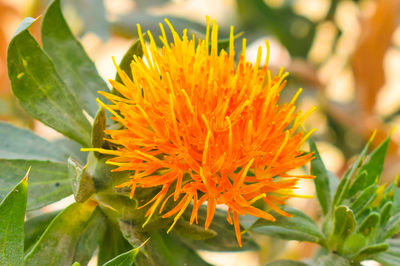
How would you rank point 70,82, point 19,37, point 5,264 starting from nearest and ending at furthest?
point 5,264, point 19,37, point 70,82

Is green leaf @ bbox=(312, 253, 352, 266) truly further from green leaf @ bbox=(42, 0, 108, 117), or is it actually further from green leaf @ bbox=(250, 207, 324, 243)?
green leaf @ bbox=(42, 0, 108, 117)

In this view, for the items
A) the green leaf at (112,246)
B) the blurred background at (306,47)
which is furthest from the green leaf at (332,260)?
the blurred background at (306,47)

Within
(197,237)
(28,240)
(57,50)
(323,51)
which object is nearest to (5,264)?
(28,240)

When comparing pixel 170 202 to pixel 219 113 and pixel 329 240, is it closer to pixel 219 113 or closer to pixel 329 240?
pixel 219 113

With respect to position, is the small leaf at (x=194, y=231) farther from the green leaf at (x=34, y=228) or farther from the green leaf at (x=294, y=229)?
the green leaf at (x=34, y=228)

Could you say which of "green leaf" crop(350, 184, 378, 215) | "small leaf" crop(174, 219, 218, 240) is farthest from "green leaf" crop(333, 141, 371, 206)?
"small leaf" crop(174, 219, 218, 240)

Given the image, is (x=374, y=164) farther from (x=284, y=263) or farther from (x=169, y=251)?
(x=169, y=251)

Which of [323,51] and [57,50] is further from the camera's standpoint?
[323,51]
